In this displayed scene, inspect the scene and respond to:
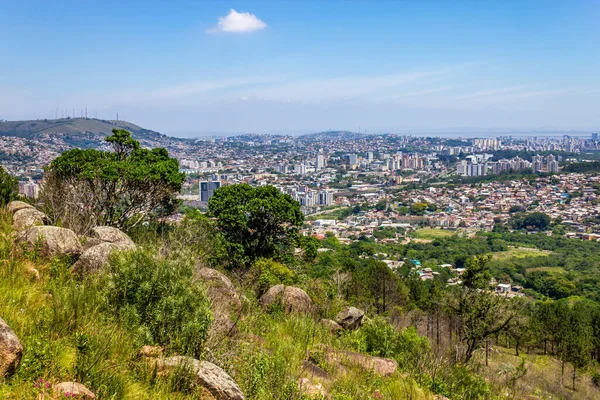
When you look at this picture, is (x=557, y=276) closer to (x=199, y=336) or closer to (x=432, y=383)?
(x=432, y=383)

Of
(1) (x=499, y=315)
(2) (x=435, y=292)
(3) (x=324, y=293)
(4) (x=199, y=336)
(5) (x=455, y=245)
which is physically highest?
(4) (x=199, y=336)

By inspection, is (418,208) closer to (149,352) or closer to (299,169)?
(299,169)

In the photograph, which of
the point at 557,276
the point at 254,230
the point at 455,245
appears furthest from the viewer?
the point at 455,245

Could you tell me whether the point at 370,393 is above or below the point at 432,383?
above

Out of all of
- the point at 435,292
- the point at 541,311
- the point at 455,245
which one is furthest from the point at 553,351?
the point at 455,245

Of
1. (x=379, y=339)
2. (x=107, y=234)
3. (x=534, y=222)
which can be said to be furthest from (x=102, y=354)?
(x=534, y=222)

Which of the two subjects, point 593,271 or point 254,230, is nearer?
point 254,230

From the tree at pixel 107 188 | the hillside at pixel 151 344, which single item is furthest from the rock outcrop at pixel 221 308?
the tree at pixel 107 188
